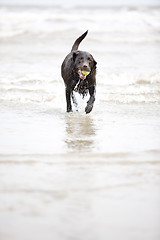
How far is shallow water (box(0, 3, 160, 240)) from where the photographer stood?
259 centimetres

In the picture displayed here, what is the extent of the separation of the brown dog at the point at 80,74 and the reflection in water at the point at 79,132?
1.17 feet

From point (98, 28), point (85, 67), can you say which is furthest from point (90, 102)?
point (98, 28)

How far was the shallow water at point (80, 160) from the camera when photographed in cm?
259

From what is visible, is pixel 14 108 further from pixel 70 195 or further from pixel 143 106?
pixel 70 195

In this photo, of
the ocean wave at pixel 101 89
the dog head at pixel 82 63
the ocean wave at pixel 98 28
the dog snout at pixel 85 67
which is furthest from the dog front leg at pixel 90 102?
the ocean wave at pixel 98 28

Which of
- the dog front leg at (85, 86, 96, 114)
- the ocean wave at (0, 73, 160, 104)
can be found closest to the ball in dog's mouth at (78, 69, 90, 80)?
the dog front leg at (85, 86, 96, 114)

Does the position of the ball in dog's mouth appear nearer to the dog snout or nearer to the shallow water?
the dog snout

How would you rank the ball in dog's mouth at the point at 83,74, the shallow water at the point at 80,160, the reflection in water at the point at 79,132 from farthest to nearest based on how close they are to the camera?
the ball in dog's mouth at the point at 83,74 < the reflection in water at the point at 79,132 < the shallow water at the point at 80,160

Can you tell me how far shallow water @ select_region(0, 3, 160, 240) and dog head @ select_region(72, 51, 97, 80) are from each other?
2.20 ft

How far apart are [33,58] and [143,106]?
8.26 m

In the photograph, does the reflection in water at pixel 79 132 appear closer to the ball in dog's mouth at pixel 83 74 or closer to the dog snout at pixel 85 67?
the ball in dog's mouth at pixel 83 74

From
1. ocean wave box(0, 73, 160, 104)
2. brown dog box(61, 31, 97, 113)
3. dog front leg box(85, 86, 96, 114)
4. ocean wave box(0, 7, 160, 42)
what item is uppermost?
brown dog box(61, 31, 97, 113)

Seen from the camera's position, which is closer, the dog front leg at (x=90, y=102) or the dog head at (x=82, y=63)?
the dog head at (x=82, y=63)

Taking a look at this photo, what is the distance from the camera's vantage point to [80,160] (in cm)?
382
